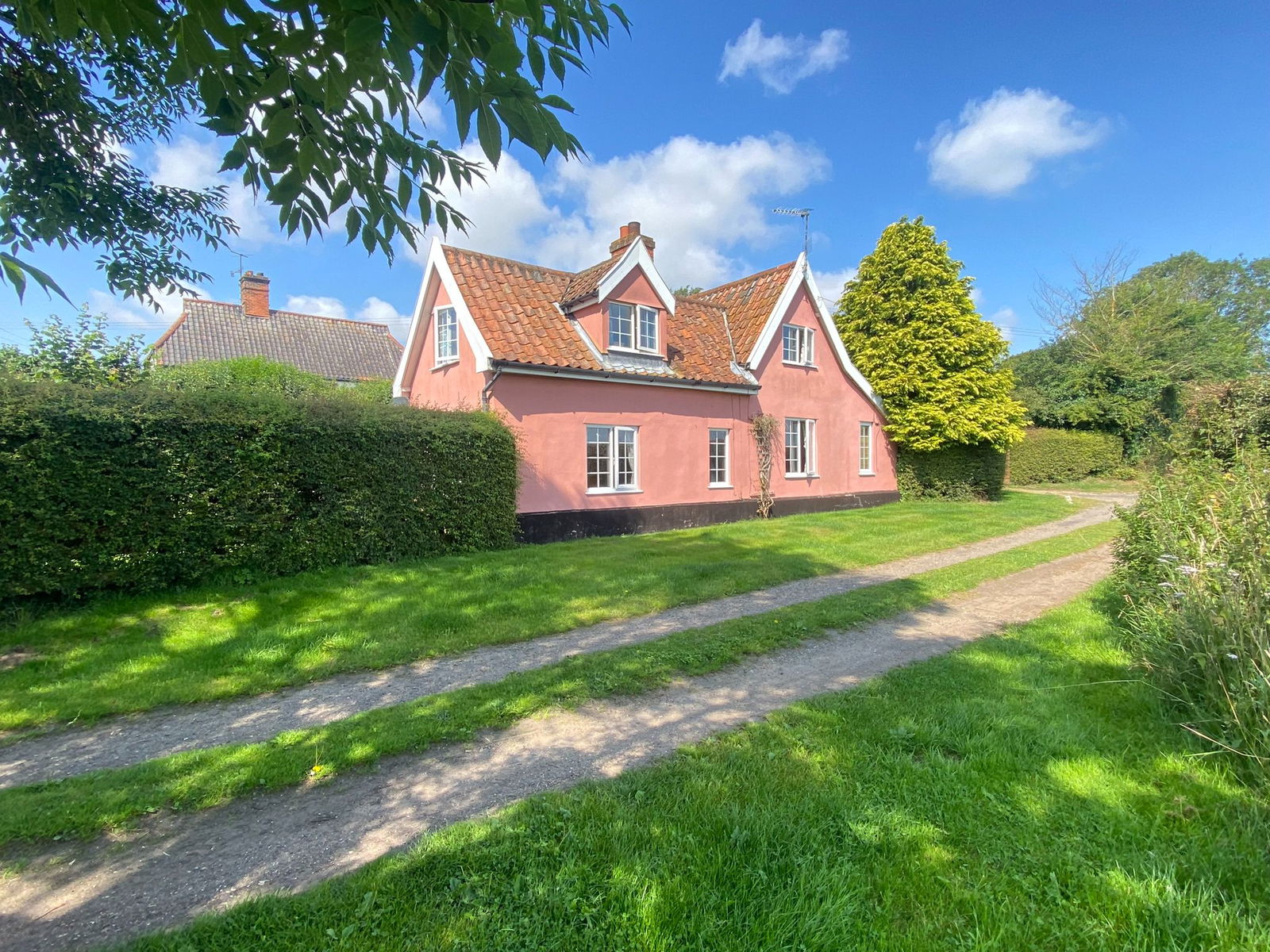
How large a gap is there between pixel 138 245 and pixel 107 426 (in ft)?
12.7

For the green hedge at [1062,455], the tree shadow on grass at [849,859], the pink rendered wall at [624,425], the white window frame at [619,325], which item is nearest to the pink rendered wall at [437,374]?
the pink rendered wall at [624,425]

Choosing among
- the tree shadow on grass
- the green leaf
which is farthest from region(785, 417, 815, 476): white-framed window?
the green leaf

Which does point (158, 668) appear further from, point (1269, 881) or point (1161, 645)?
point (1161, 645)

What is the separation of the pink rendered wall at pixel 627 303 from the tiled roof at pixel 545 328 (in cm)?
33

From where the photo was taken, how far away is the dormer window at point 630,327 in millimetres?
14602

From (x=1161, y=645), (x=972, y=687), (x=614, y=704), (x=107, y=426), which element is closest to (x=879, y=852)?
(x=614, y=704)

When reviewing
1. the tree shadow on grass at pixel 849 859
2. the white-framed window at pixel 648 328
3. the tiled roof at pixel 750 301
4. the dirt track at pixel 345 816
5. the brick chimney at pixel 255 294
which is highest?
the brick chimney at pixel 255 294

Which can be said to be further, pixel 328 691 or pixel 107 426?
pixel 107 426

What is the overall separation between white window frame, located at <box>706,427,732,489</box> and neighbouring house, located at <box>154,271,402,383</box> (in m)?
19.3

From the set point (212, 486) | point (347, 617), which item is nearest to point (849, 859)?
point (347, 617)

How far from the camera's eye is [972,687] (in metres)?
4.83

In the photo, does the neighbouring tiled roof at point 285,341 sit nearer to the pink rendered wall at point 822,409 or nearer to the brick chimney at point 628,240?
the brick chimney at point 628,240

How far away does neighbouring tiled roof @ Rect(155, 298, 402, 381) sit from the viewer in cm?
2556

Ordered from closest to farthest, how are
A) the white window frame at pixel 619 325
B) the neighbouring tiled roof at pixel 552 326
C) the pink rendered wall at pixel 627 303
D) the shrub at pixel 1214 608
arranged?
the shrub at pixel 1214 608, the neighbouring tiled roof at pixel 552 326, the pink rendered wall at pixel 627 303, the white window frame at pixel 619 325
